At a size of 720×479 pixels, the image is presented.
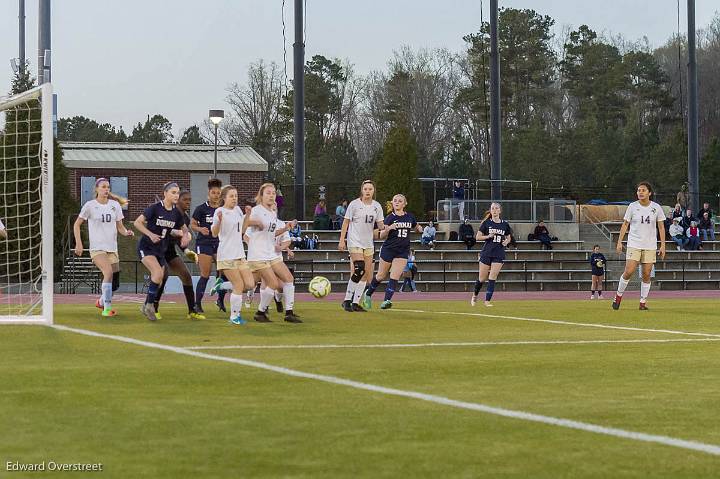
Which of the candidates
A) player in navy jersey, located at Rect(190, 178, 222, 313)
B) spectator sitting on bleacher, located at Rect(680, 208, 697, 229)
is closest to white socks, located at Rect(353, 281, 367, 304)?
player in navy jersey, located at Rect(190, 178, 222, 313)

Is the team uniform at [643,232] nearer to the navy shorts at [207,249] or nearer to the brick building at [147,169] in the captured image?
the navy shorts at [207,249]

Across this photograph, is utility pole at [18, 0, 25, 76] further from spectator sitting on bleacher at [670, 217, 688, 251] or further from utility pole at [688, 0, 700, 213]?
spectator sitting on bleacher at [670, 217, 688, 251]

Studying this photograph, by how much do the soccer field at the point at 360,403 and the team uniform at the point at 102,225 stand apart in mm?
2982

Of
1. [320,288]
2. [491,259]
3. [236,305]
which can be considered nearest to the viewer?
[236,305]

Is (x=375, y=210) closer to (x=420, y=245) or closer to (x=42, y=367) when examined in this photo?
(x=42, y=367)

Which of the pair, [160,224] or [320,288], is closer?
[160,224]

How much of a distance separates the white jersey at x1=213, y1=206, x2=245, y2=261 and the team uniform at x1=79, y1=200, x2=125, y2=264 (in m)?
1.61

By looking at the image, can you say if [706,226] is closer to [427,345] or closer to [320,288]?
[320,288]

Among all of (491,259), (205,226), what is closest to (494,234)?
(491,259)

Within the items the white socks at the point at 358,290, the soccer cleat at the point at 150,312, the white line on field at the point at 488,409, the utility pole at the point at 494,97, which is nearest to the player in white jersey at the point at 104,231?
the soccer cleat at the point at 150,312

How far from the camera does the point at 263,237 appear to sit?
16.4 meters

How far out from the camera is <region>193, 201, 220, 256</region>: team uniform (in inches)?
748

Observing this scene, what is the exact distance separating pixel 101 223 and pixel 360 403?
10.4 m

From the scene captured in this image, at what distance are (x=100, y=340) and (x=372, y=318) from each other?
5997 mm
